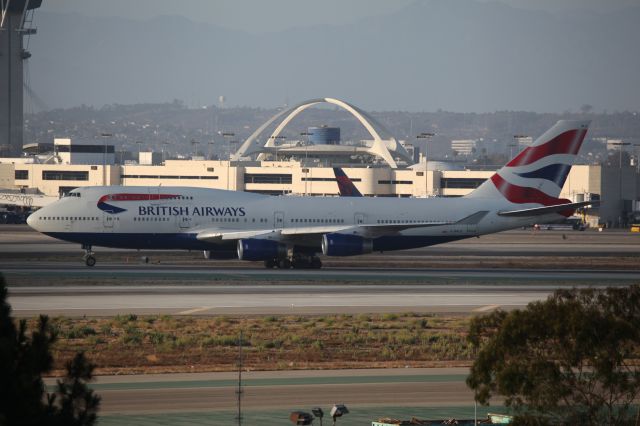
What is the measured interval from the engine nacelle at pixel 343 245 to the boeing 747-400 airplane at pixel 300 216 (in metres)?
0.06

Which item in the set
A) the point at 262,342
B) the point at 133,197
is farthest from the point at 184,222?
the point at 262,342

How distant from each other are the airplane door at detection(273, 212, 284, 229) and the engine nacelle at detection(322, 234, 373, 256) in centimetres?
334

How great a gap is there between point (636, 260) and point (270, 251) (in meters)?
28.6

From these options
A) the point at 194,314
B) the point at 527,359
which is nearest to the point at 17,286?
the point at 194,314

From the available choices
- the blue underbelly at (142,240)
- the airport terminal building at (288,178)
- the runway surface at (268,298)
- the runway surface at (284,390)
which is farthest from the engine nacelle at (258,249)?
the airport terminal building at (288,178)

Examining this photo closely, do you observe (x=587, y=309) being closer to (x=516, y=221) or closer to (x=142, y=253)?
(x=516, y=221)

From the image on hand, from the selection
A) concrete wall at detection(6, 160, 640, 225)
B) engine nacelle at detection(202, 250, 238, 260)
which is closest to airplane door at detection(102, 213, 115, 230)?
engine nacelle at detection(202, 250, 238, 260)

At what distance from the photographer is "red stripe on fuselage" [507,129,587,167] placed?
75.6 meters

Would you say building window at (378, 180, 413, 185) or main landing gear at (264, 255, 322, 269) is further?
building window at (378, 180, 413, 185)

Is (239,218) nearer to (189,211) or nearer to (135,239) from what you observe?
(189,211)

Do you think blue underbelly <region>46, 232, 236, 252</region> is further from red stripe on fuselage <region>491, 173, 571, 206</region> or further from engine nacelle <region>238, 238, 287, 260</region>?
red stripe on fuselage <region>491, 173, 571, 206</region>

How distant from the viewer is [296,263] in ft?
231

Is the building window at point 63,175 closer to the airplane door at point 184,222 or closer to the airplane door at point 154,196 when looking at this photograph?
the airplane door at point 154,196

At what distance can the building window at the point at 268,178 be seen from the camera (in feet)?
518
